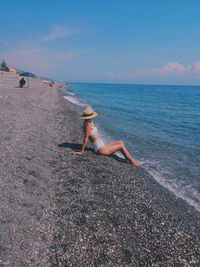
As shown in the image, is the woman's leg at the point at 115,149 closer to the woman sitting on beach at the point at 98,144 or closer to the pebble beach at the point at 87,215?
the woman sitting on beach at the point at 98,144

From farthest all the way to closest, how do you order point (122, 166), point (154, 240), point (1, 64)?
point (1, 64), point (122, 166), point (154, 240)

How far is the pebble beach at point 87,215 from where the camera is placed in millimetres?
3791

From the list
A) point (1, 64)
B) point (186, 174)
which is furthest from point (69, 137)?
point (1, 64)

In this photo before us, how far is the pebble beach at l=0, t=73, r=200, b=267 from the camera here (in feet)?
12.4

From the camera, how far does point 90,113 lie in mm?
8312

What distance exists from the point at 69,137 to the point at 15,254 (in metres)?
7.87

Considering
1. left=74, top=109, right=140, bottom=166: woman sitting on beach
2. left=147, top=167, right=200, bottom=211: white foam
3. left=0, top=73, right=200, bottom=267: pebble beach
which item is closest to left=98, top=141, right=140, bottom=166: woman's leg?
left=74, top=109, right=140, bottom=166: woman sitting on beach

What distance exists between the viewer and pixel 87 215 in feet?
16.0

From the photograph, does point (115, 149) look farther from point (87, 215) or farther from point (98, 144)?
point (87, 215)

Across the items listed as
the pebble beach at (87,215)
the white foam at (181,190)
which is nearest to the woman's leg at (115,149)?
the pebble beach at (87,215)

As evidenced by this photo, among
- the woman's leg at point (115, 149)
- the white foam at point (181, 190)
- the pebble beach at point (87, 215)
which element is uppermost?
the woman's leg at point (115, 149)

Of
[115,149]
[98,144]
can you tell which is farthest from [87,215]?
[98,144]

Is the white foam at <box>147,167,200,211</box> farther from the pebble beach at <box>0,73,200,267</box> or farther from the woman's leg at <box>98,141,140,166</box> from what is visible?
the woman's leg at <box>98,141,140,166</box>

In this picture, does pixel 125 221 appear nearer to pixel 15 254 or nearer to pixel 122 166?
pixel 15 254
